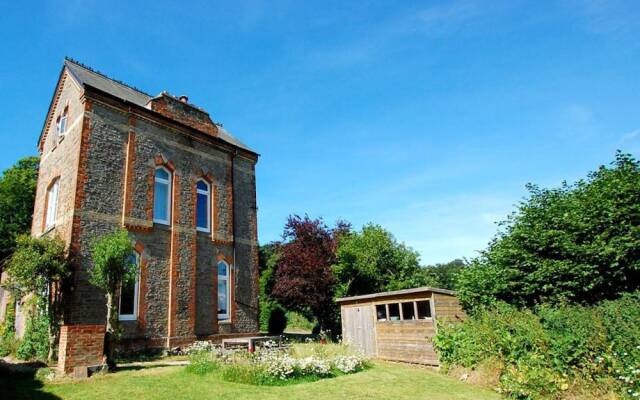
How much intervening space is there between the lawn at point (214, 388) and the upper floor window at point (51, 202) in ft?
27.6

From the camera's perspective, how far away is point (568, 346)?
28.3 feet

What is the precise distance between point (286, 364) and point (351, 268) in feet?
34.4

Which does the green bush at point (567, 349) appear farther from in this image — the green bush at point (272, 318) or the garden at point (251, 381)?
the green bush at point (272, 318)

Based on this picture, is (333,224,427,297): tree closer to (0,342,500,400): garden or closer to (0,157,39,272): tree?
(0,342,500,400): garden

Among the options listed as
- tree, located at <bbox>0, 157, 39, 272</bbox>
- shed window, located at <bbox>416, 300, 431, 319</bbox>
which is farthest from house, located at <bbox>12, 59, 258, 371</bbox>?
tree, located at <bbox>0, 157, 39, 272</bbox>

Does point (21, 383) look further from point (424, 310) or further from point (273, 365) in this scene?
point (424, 310)

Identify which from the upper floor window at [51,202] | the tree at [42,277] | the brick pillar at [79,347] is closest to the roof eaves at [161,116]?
the upper floor window at [51,202]

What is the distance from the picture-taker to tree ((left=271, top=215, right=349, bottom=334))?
20016 millimetres

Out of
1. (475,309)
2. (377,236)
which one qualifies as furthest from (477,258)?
(377,236)

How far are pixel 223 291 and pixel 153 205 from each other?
193 inches

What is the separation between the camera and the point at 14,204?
1076 inches

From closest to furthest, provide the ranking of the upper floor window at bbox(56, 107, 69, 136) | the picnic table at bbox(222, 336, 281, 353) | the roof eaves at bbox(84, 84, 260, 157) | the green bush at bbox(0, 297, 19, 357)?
the picnic table at bbox(222, 336, 281, 353)
the green bush at bbox(0, 297, 19, 357)
the roof eaves at bbox(84, 84, 260, 157)
the upper floor window at bbox(56, 107, 69, 136)

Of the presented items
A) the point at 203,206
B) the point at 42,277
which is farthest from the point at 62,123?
the point at 42,277

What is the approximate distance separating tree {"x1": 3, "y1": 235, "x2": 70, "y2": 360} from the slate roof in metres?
5.93
